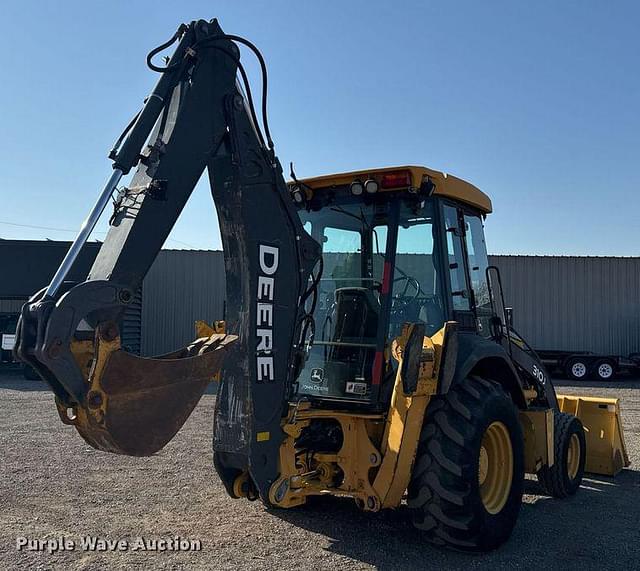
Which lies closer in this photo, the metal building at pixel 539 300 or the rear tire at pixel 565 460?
the rear tire at pixel 565 460

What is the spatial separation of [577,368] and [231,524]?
16.9m

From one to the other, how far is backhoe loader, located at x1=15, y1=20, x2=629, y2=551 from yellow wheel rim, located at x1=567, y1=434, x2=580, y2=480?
2.37 feet

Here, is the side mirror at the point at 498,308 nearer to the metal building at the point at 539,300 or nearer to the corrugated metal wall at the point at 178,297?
the metal building at the point at 539,300

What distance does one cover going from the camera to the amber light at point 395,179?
509cm

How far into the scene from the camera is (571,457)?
689 centimetres

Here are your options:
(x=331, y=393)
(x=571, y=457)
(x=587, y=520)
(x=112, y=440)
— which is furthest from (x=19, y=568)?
(x=571, y=457)

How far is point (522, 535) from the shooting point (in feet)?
17.3

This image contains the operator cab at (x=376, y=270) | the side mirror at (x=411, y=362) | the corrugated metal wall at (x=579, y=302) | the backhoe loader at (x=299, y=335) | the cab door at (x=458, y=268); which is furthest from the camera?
the corrugated metal wall at (x=579, y=302)

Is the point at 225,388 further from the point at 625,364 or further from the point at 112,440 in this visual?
the point at 625,364

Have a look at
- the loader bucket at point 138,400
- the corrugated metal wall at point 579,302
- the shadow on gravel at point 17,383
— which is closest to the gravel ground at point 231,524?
the loader bucket at point 138,400

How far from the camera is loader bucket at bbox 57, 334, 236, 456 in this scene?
3398 mm

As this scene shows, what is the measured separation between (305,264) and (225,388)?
983mm

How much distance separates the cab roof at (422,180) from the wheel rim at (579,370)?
15.6 meters

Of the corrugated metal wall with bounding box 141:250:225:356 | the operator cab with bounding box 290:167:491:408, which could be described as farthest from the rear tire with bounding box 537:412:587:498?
the corrugated metal wall with bounding box 141:250:225:356
